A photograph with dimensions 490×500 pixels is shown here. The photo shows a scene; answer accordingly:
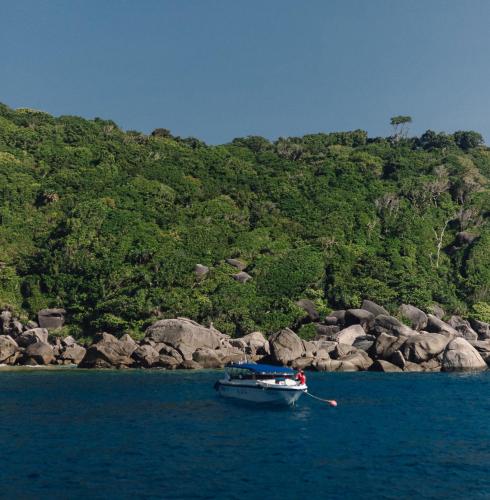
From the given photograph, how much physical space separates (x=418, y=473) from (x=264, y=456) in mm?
6683

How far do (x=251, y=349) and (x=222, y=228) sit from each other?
1412 inches

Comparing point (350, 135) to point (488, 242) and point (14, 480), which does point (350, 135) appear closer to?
point (488, 242)

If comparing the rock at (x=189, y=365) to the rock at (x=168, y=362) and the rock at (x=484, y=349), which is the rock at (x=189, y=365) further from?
the rock at (x=484, y=349)

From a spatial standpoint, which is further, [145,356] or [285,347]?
[285,347]

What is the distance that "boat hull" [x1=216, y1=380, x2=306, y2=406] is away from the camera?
41.5 m

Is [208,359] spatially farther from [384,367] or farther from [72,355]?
[384,367]

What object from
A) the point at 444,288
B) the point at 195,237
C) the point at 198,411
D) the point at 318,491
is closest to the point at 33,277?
the point at 195,237

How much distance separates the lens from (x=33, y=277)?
8288cm

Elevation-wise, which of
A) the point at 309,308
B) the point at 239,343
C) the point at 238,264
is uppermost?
the point at 238,264

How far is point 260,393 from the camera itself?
42781mm

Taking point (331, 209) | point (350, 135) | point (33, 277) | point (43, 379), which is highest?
point (350, 135)

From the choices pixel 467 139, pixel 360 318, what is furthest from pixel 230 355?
pixel 467 139

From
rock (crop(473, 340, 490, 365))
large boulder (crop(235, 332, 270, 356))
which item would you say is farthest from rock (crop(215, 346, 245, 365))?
rock (crop(473, 340, 490, 365))

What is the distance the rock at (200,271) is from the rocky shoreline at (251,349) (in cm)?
1369
